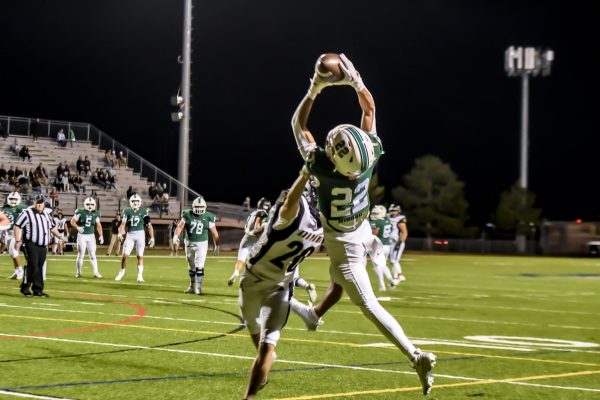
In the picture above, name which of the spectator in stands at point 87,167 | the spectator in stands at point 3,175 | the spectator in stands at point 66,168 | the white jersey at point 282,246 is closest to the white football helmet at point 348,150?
the white jersey at point 282,246

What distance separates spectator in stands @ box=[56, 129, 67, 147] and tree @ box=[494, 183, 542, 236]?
4627 centimetres

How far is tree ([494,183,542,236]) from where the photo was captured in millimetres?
82062

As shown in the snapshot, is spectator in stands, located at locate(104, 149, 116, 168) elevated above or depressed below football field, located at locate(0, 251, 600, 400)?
above

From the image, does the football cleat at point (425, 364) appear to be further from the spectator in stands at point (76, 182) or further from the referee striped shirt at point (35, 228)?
the spectator in stands at point (76, 182)

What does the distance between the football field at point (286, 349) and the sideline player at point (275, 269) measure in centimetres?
105

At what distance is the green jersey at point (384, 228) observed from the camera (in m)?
22.9

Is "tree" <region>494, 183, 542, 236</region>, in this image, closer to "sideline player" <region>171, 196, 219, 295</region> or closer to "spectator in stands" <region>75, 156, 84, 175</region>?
"spectator in stands" <region>75, 156, 84, 175</region>

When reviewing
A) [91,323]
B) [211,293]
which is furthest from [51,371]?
[211,293]

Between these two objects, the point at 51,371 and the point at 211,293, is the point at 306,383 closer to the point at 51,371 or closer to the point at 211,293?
the point at 51,371

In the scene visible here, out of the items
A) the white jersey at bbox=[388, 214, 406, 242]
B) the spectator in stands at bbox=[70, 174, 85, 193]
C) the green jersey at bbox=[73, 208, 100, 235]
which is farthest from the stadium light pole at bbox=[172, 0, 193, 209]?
the white jersey at bbox=[388, 214, 406, 242]

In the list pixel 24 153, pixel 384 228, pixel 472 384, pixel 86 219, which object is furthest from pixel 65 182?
pixel 472 384

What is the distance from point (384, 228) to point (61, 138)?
1070 inches

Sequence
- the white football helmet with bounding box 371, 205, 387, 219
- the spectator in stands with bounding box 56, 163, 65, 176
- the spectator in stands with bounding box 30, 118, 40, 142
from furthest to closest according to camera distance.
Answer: the spectator in stands with bounding box 30, 118, 40, 142, the spectator in stands with bounding box 56, 163, 65, 176, the white football helmet with bounding box 371, 205, 387, 219

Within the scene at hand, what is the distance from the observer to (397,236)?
79.5 feet
